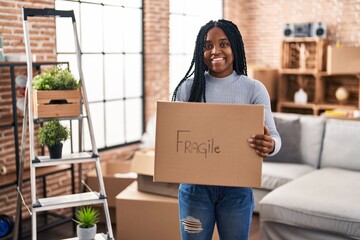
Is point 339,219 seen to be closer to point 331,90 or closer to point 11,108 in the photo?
point 11,108

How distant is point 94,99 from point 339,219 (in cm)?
266

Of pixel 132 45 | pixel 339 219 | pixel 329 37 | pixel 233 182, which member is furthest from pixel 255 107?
pixel 329 37

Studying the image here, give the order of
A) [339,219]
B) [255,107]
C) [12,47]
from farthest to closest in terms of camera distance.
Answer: [12,47]
[339,219]
[255,107]

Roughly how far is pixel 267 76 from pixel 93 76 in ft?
9.29

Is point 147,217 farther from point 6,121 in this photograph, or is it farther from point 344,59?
point 344,59

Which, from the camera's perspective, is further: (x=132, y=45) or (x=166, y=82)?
(x=166, y=82)

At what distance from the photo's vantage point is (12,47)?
3615mm

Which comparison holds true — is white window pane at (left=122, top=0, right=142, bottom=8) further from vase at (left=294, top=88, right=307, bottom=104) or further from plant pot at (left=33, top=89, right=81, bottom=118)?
vase at (left=294, top=88, right=307, bottom=104)

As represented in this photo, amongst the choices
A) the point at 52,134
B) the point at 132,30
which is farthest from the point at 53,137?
the point at 132,30

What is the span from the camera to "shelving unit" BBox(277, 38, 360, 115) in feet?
20.8

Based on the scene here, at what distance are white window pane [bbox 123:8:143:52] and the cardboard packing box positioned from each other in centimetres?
200

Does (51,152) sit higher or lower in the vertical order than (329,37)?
lower

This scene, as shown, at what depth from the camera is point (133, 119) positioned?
5203 millimetres

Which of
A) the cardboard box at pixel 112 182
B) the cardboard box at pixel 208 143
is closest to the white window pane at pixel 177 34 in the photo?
the cardboard box at pixel 112 182
